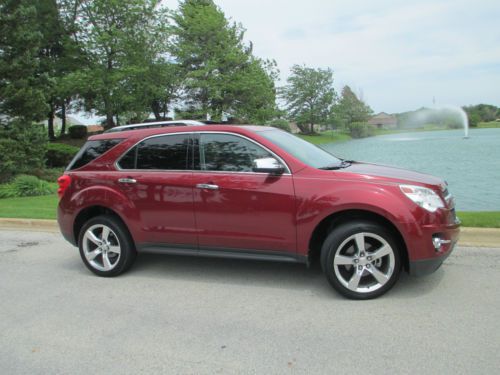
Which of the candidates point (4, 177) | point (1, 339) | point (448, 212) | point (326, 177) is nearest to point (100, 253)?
point (1, 339)

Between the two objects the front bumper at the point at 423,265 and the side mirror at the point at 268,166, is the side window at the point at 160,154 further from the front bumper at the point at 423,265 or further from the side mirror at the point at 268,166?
the front bumper at the point at 423,265

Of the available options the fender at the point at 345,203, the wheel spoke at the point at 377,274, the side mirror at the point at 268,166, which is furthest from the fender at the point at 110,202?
the wheel spoke at the point at 377,274

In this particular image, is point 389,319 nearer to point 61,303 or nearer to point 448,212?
point 448,212

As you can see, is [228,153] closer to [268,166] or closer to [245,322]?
[268,166]

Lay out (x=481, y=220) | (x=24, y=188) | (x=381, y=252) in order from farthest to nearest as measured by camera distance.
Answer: (x=24, y=188) → (x=481, y=220) → (x=381, y=252)

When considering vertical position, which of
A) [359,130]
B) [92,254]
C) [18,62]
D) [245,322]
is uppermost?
[18,62]

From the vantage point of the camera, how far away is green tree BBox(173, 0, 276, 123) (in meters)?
27.7

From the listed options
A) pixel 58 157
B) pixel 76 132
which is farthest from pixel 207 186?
pixel 76 132

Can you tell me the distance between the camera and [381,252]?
4.06m

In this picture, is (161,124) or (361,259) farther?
(161,124)

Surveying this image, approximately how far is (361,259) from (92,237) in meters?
3.12

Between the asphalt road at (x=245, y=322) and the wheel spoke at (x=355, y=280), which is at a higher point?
the wheel spoke at (x=355, y=280)

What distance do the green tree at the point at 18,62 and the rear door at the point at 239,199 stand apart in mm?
13459

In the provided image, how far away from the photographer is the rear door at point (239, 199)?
4.32m
